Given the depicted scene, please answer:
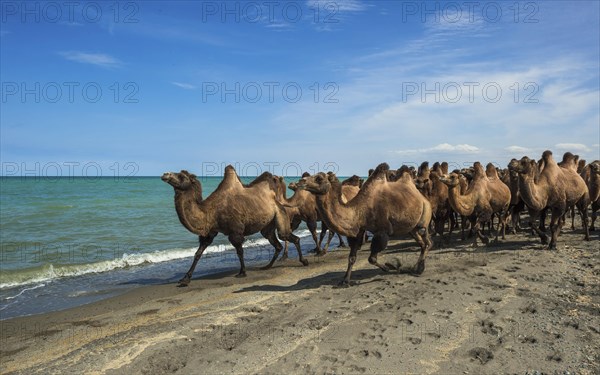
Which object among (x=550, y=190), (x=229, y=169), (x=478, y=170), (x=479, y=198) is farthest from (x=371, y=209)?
(x=550, y=190)

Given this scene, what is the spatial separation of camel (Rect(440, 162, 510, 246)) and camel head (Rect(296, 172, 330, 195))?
4.18m

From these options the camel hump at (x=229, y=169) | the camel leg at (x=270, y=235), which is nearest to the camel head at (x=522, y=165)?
the camel leg at (x=270, y=235)

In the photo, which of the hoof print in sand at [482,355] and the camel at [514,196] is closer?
the hoof print in sand at [482,355]

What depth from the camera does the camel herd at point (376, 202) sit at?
334 inches

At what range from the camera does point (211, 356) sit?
526cm

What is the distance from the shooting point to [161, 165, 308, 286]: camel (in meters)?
9.62

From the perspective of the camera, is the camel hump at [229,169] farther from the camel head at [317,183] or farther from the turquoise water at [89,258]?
the camel head at [317,183]

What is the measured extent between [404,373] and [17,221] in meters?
27.1

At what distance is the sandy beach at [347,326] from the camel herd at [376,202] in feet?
3.57

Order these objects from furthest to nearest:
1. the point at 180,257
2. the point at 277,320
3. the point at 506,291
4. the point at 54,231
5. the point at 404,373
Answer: the point at 54,231, the point at 180,257, the point at 506,291, the point at 277,320, the point at 404,373

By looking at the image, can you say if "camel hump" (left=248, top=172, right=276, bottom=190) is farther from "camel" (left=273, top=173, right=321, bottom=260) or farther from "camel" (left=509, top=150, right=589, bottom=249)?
"camel" (left=509, top=150, right=589, bottom=249)

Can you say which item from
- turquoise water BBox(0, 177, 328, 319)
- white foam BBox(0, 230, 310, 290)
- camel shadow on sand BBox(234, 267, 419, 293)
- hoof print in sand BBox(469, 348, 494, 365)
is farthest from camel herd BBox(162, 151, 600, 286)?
white foam BBox(0, 230, 310, 290)

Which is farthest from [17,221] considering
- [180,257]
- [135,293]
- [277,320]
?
[277,320]

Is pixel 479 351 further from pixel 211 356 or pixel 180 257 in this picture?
pixel 180 257
